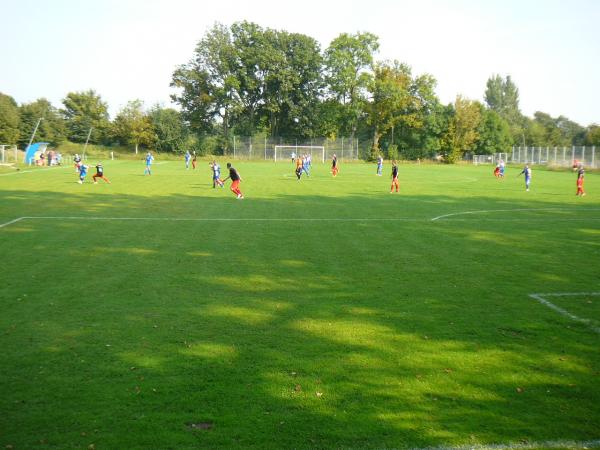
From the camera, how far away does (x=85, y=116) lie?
295 feet

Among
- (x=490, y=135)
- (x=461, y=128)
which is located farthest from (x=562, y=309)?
(x=490, y=135)

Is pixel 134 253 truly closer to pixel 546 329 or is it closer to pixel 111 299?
pixel 111 299

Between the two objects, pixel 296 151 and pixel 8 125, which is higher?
pixel 8 125

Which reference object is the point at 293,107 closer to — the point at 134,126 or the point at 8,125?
the point at 134,126

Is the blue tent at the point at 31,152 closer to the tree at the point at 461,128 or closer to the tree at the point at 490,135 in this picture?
the tree at the point at 461,128

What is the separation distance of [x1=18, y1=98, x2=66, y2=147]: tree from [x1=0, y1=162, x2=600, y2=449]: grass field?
253 feet

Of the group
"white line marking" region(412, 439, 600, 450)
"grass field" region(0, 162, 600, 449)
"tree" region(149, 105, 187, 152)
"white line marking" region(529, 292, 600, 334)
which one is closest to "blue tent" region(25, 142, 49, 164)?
"tree" region(149, 105, 187, 152)

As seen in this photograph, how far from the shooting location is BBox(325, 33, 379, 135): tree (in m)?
83.9

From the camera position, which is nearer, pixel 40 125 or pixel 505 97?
pixel 40 125

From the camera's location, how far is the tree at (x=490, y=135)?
87.0 metres

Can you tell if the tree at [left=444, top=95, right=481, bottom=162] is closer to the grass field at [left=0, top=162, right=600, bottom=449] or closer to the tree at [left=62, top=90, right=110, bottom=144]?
the tree at [left=62, top=90, right=110, bottom=144]

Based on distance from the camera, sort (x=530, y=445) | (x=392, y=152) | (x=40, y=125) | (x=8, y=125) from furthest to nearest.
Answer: (x=392, y=152) < (x=40, y=125) < (x=8, y=125) < (x=530, y=445)

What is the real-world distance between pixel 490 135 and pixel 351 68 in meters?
25.9

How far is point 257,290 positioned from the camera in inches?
368
